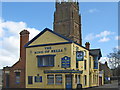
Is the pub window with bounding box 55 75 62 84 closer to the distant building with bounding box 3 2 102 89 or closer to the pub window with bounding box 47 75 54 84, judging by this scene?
the distant building with bounding box 3 2 102 89

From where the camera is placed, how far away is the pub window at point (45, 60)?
31.7 meters

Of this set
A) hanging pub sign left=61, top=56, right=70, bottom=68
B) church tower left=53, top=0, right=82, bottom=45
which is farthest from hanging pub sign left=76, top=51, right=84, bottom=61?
church tower left=53, top=0, right=82, bottom=45

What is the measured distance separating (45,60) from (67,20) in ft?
204

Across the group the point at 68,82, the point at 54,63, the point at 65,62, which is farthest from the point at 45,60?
the point at 68,82

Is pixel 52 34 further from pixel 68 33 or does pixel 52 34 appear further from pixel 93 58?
pixel 68 33

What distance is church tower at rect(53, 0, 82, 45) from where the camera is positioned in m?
90.5

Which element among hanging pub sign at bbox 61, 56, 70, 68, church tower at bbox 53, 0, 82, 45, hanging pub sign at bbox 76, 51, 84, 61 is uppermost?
church tower at bbox 53, 0, 82, 45

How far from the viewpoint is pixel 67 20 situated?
303ft

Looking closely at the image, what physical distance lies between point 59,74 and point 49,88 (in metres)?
→ 2.81

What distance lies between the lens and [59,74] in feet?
99.9

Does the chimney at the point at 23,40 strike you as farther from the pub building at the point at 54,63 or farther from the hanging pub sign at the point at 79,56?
the hanging pub sign at the point at 79,56

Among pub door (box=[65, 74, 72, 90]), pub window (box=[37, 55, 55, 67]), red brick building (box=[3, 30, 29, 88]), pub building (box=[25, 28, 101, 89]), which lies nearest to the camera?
pub door (box=[65, 74, 72, 90])

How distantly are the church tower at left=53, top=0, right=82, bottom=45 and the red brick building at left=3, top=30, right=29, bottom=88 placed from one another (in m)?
53.1

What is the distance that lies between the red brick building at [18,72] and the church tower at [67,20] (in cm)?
5307
